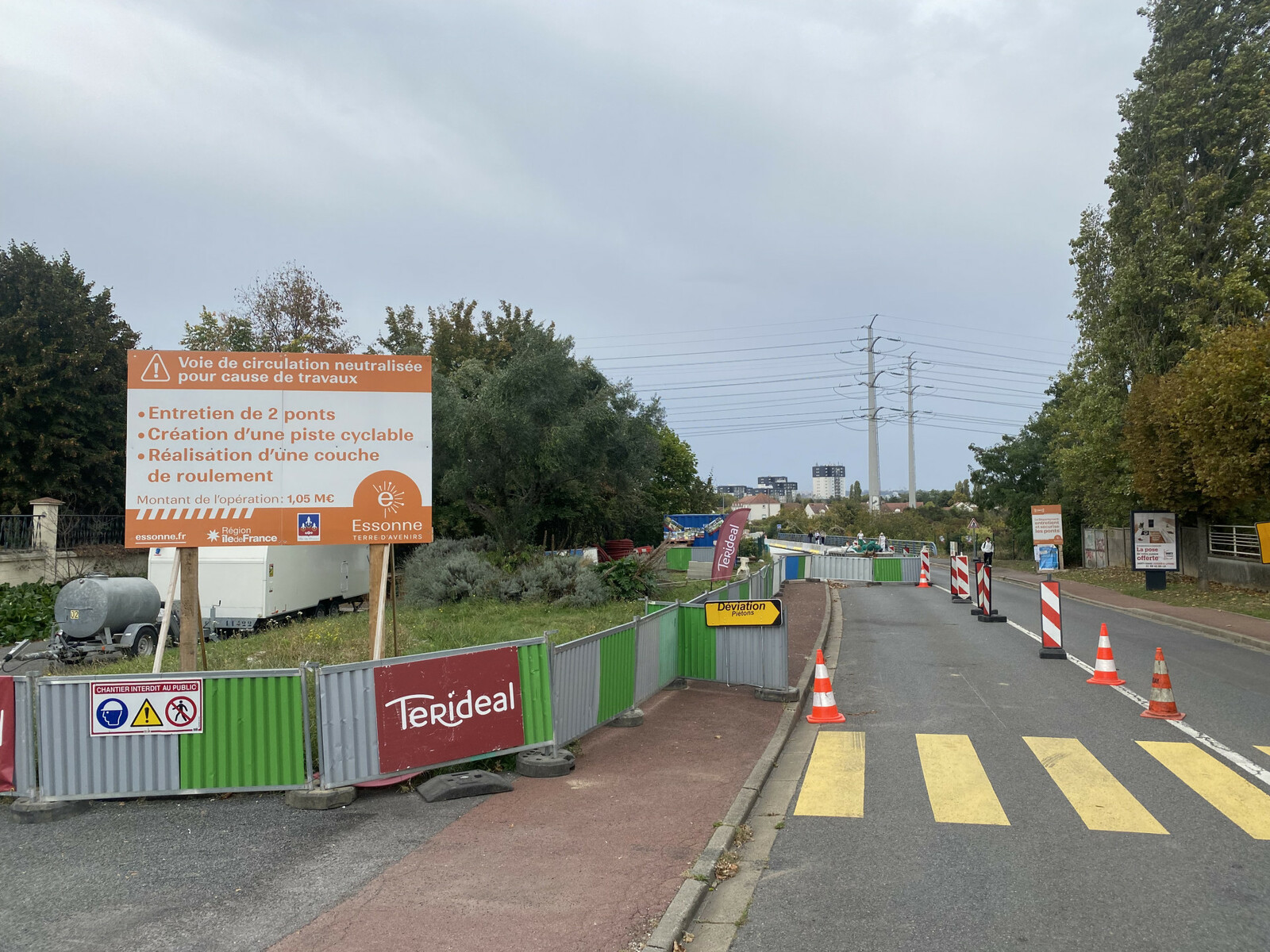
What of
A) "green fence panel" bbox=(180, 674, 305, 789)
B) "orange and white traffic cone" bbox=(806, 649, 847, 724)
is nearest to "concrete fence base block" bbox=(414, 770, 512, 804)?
"green fence panel" bbox=(180, 674, 305, 789)

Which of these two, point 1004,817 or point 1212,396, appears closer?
point 1004,817

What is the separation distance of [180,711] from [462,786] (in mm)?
2216

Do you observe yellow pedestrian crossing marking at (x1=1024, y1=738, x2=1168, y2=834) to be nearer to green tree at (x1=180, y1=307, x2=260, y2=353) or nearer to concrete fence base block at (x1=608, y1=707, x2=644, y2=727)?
concrete fence base block at (x1=608, y1=707, x2=644, y2=727)

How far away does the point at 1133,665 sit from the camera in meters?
13.6

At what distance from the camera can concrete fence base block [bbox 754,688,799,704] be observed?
10.8 m

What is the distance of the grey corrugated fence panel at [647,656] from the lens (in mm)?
9781

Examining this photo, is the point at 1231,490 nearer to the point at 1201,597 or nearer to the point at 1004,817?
the point at 1201,597

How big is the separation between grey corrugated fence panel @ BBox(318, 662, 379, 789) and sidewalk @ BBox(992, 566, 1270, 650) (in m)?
16.1

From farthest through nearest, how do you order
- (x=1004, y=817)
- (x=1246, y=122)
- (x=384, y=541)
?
(x=1246, y=122), (x=384, y=541), (x=1004, y=817)

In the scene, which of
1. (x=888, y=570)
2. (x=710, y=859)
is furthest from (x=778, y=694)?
(x=888, y=570)

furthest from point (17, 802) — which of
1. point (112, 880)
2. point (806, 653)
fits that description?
point (806, 653)

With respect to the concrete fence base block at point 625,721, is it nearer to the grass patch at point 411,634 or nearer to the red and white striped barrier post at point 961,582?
the grass patch at point 411,634

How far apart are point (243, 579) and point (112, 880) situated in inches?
514

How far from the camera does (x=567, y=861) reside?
5629 mm
